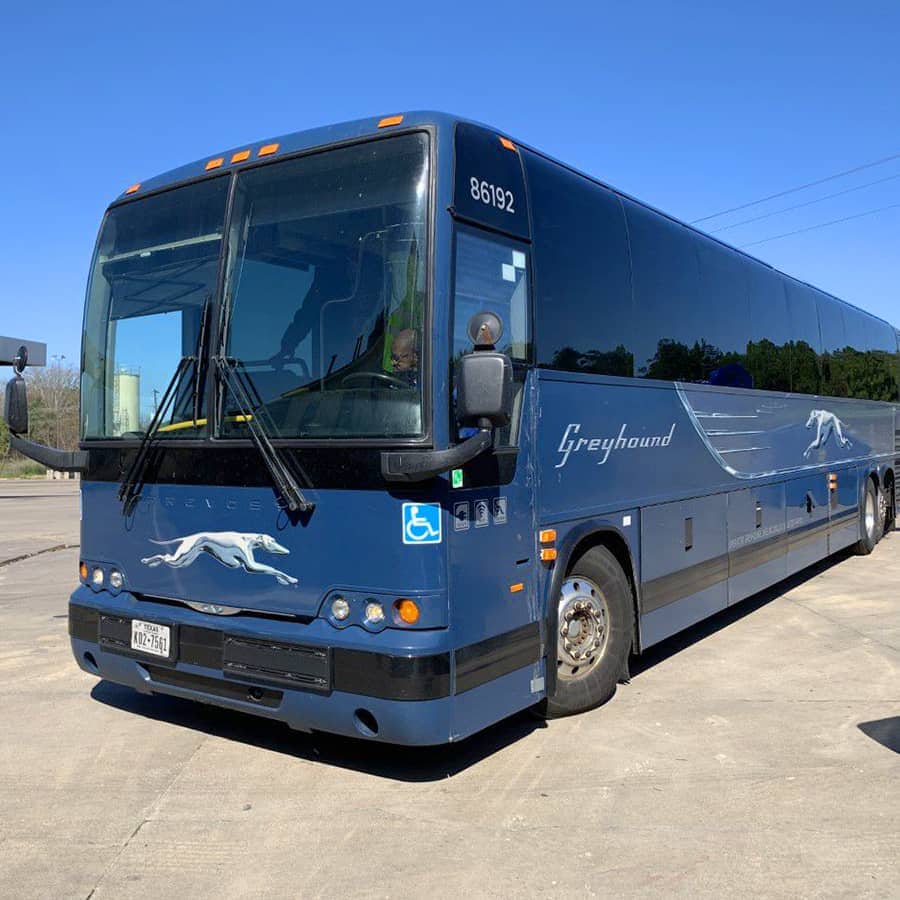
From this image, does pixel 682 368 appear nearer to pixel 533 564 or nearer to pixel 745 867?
pixel 533 564

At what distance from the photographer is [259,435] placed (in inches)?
184

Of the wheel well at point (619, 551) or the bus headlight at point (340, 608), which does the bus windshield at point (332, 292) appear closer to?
the bus headlight at point (340, 608)

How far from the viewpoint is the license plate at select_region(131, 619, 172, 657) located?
5078mm

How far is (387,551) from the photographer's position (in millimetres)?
4367

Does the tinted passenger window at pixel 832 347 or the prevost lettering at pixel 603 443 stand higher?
the tinted passenger window at pixel 832 347

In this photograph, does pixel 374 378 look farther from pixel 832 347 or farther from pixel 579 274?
pixel 832 347

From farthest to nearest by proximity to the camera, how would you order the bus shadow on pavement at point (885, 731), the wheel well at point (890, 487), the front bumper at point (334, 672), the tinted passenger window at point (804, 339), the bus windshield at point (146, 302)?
the wheel well at point (890, 487)
the tinted passenger window at point (804, 339)
the bus shadow on pavement at point (885, 731)
the bus windshield at point (146, 302)
the front bumper at point (334, 672)

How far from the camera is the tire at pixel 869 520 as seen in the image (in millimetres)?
12977

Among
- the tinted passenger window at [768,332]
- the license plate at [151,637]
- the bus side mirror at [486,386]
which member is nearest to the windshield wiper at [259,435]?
the bus side mirror at [486,386]

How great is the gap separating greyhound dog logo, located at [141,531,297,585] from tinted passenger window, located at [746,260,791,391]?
560 centimetres

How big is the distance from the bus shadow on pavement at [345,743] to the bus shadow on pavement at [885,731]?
6.42ft

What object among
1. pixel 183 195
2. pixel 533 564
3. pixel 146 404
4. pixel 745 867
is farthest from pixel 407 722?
pixel 183 195

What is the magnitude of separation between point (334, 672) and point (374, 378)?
1.42 meters

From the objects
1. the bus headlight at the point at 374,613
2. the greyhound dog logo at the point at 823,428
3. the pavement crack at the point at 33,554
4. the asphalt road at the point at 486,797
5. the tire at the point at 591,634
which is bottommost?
the pavement crack at the point at 33,554
